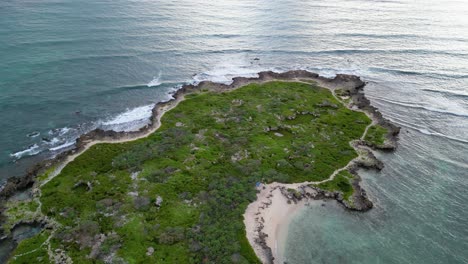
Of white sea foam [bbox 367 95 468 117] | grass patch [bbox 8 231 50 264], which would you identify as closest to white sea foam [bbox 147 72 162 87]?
grass patch [bbox 8 231 50 264]

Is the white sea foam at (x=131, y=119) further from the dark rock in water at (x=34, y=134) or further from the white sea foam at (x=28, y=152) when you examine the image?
the white sea foam at (x=28, y=152)

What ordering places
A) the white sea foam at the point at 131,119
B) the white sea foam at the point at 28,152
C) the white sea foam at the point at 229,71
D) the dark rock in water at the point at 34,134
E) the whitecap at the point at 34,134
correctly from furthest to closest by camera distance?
the white sea foam at the point at 229,71 → the white sea foam at the point at 131,119 → the dark rock in water at the point at 34,134 → the whitecap at the point at 34,134 → the white sea foam at the point at 28,152

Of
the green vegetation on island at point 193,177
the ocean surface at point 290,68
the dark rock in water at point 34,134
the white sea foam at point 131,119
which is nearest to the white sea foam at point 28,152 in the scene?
the ocean surface at point 290,68

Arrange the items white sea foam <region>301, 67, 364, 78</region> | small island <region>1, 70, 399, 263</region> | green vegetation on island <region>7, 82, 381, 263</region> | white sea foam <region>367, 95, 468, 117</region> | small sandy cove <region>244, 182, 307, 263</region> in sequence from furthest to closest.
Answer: white sea foam <region>301, 67, 364, 78</region>
white sea foam <region>367, 95, 468, 117</region>
small sandy cove <region>244, 182, 307, 263</region>
small island <region>1, 70, 399, 263</region>
green vegetation on island <region>7, 82, 381, 263</region>

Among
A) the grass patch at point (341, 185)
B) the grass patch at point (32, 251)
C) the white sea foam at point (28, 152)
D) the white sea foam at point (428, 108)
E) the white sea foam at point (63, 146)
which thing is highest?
the white sea foam at point (428, 108)

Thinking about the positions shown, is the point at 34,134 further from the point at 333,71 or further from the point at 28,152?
the point at 333,71

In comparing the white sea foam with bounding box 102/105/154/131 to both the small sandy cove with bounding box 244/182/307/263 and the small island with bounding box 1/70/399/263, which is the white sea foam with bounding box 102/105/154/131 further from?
the small sandy cove with bounding box 244/182/307/263
